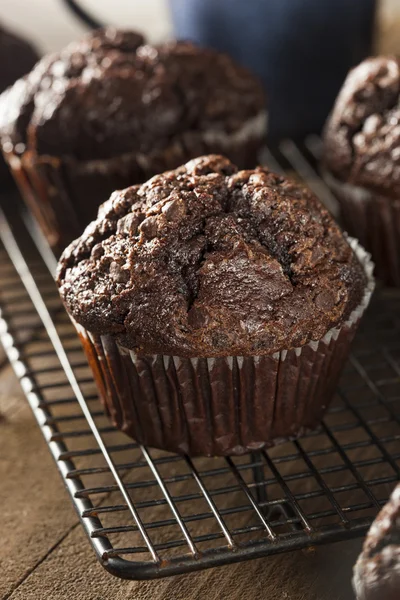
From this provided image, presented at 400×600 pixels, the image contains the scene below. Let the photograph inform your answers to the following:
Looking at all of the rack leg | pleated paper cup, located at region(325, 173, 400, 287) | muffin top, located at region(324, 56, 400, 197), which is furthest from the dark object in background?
the rack leg

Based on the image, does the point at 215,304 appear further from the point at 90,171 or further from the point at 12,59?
the point at 12,59

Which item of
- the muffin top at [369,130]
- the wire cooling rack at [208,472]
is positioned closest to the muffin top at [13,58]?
the wire cooling rack at [208,472]

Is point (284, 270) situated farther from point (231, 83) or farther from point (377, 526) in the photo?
point (231, 83)

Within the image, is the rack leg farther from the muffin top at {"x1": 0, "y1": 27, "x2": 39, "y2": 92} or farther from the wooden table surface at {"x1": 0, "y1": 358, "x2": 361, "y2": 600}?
the muffin top at {"x1": 0, "y1": 27, "x2": 39, "y2": 92}

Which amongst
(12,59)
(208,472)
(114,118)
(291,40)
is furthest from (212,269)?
(12,59)

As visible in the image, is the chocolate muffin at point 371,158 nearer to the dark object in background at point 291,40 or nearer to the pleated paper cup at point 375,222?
the pleated paper cup at point 375,222
